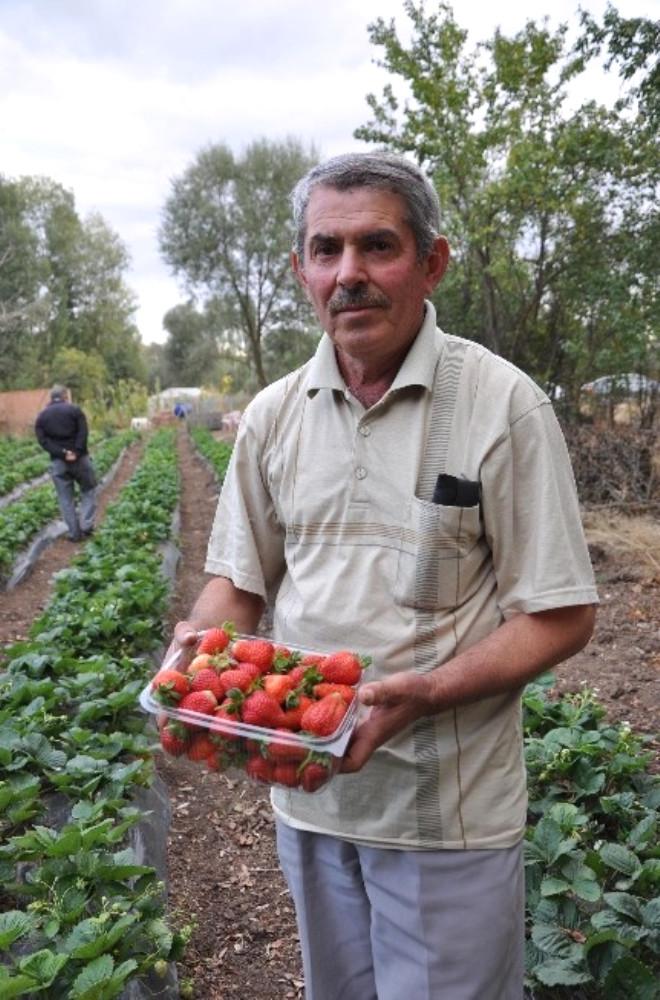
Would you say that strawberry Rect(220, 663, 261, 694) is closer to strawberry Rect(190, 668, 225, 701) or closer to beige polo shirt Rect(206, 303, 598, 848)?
strawberry Rect(190, 668, 225, 701)

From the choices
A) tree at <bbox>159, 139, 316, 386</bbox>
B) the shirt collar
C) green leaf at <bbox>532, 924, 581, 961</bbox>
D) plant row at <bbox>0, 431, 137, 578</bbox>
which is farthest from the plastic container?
tree at <bbox>159, 139, 316, 386</bbox>

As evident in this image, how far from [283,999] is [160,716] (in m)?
2.05

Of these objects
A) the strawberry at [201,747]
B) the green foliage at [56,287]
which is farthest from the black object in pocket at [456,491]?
the green foliage at [56,287]

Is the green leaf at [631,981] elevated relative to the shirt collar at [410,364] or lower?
lower

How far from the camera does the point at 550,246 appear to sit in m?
12.6

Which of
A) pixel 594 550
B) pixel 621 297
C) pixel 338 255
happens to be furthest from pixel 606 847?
pixel 621 297

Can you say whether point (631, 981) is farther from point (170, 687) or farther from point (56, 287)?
point (56, 287)

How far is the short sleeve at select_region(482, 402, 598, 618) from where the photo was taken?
1.61m

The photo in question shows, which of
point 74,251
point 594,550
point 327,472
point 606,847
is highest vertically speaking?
point 74,251

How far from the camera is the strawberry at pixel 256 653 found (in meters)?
1.73

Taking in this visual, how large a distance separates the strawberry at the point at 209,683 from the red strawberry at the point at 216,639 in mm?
84

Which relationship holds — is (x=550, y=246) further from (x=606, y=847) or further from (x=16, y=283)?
(x=16, y=283)

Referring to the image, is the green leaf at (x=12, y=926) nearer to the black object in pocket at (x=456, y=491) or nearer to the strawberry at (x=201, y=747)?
the strawberry at (x=201, y=747)

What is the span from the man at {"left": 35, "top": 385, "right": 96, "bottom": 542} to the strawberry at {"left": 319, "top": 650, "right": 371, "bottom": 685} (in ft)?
34.3
